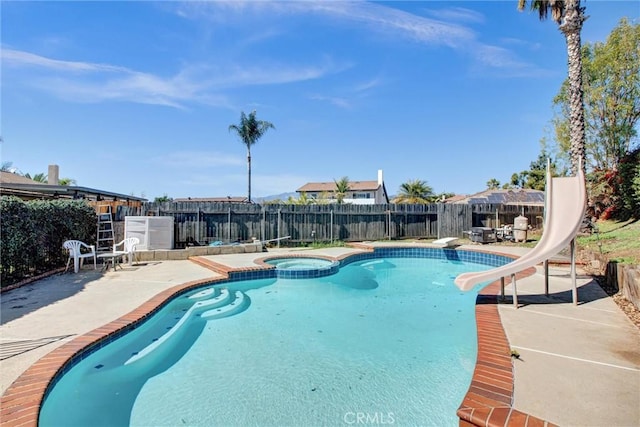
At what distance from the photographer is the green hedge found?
6368 millimetres

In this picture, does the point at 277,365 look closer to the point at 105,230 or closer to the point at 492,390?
the point at 492,390

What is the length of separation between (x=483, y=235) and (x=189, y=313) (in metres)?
12.4

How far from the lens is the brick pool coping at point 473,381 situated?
2.16m

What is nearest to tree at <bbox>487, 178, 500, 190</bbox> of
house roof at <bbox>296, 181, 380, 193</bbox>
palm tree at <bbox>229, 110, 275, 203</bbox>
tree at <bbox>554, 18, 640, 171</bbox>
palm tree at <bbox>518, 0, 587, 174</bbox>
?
house roof at <bbox>296, 181, 380, 193</bbox>

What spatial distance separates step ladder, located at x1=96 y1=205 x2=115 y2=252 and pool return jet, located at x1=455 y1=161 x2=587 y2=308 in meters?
10.4

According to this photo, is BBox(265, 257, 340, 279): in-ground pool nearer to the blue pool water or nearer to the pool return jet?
the blue pool water

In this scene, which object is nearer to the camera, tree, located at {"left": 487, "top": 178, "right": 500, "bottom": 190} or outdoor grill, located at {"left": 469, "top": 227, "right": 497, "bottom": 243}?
outdoor grill, located at {"left": 469, "top": 227, "right": 497, "bottom": 243}

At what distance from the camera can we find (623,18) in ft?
43.6

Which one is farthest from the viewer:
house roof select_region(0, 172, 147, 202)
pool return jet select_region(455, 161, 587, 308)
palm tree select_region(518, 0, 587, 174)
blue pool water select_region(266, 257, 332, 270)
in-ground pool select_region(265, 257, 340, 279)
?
palm tree select_region(518, 0, 587, 174)

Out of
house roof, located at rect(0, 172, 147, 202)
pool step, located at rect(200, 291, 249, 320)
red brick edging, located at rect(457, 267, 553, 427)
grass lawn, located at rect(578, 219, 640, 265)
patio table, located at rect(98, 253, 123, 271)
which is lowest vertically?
pool step, located at rect(200, 291, 249, 320)

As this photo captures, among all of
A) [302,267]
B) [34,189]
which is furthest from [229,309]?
[34,189]

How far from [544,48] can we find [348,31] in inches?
306

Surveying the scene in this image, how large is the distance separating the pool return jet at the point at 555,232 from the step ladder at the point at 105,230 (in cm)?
1044

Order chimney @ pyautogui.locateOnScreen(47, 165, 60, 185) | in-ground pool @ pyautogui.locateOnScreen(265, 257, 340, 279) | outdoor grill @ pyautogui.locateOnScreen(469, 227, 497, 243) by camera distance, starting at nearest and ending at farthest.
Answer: in-ground pool @ pyautogui.locateOnScreen(265, 257, 340, 279) < chimney @ pyautogui.locateOnScreen(47, 165, 60, 185) < outdoor grill @ pyautogui.locateOnScreen(469, 227, 497, 243)
